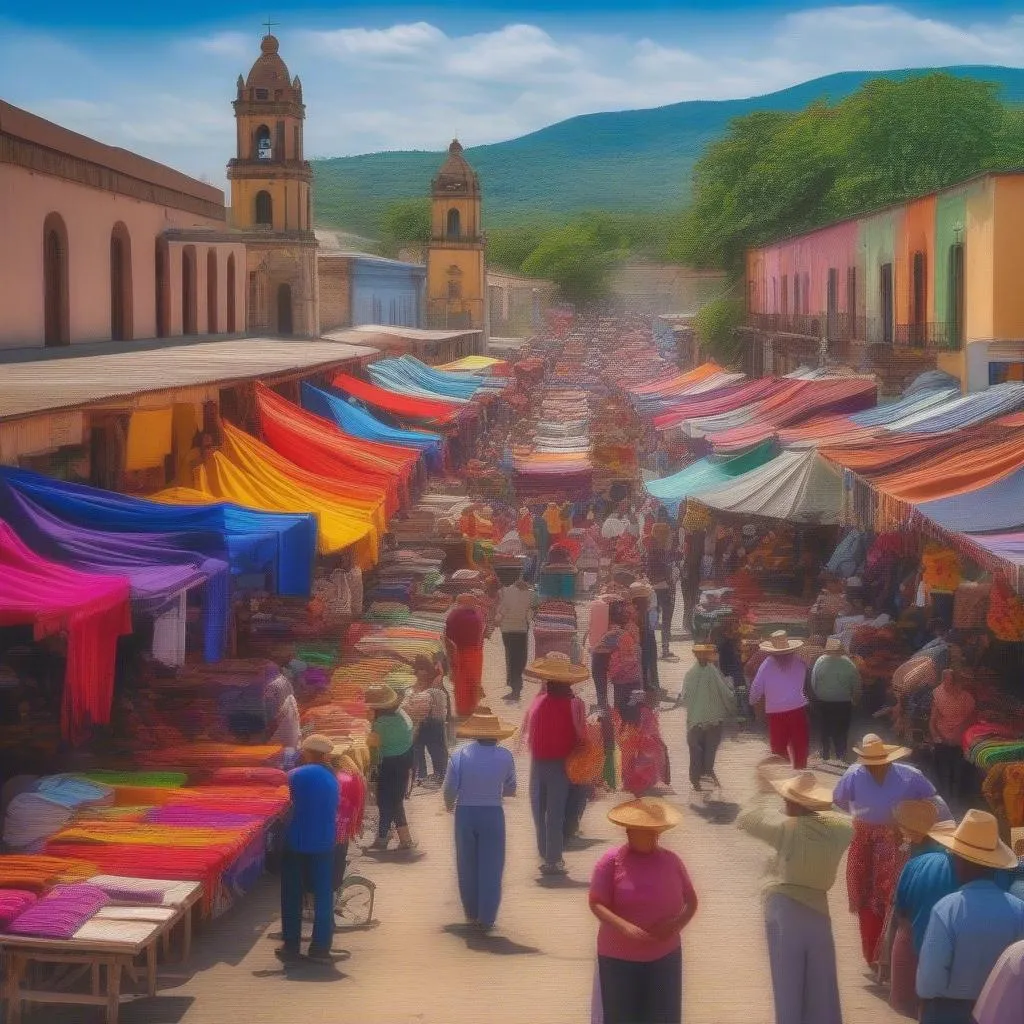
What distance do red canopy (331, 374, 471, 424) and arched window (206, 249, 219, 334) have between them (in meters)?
5.26

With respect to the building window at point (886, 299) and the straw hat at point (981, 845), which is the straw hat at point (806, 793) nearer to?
the straw hat at point (981, 845)

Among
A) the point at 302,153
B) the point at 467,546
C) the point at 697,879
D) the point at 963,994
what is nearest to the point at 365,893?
the point at 697,879

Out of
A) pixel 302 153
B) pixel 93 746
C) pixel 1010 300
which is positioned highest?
pixel 302 153

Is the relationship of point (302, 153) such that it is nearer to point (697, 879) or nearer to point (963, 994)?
point (697, 879)

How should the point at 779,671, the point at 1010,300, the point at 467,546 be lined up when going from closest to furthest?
1. the point at 779,671
2. the point at 467,546
3. the point at 1010,300

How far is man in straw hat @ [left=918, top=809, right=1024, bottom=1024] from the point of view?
621cm

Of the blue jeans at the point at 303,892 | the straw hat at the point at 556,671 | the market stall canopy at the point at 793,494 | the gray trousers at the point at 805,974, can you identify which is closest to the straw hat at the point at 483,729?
the straw hat at the point at 556,671

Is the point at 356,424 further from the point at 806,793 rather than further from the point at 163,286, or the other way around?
the point at 806,793

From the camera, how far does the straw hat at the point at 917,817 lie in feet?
25.2

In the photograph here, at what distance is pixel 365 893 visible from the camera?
9492mm

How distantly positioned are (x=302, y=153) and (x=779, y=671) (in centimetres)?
3335

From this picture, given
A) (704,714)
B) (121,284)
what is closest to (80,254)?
(121,284)

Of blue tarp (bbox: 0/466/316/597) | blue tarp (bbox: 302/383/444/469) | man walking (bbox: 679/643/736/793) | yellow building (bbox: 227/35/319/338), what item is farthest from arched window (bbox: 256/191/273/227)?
man walking (bbox: 679/643/736/793)

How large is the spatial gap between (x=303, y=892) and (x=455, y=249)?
2508 inches
